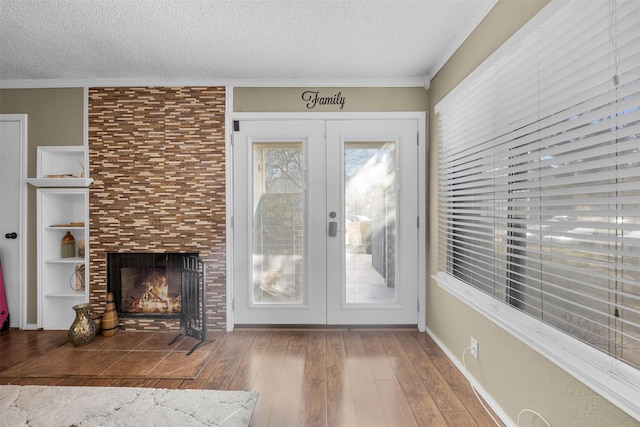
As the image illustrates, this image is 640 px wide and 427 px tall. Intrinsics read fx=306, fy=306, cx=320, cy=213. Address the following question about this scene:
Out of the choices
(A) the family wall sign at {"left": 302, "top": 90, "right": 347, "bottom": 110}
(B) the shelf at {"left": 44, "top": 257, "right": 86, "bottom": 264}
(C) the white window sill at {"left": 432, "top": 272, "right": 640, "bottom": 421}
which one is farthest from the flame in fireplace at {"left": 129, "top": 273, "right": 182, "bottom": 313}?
(C) the white window sill at {"left": 432, "top": 272, "right": 640, "bottom": 421}

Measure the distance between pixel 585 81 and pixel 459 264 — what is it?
153cm

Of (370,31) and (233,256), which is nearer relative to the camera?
(370,31)

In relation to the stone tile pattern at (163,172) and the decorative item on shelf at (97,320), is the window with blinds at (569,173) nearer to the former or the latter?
the stone tile pattern at (163,172)

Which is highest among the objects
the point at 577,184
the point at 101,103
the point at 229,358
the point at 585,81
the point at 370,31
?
the point at 370,31

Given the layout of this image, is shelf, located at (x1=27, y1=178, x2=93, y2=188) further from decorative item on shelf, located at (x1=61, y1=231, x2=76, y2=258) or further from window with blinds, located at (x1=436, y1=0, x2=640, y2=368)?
window with blinds, located at (x1=436, y1=0, x2=640, y2=368)

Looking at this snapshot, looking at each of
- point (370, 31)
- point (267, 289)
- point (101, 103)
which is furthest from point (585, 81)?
point (101, 103)

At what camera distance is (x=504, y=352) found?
173 cm

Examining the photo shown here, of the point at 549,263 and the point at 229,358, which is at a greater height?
the point at 549,263

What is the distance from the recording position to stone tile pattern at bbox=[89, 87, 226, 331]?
2.99m

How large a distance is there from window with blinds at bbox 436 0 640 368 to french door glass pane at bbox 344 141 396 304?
104 cm

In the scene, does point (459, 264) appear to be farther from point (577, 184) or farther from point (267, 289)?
point (267, 289)

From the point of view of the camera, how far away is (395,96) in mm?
2986

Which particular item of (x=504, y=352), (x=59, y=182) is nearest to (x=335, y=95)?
(x=504, y=352)

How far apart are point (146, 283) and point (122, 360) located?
0.82 metres
